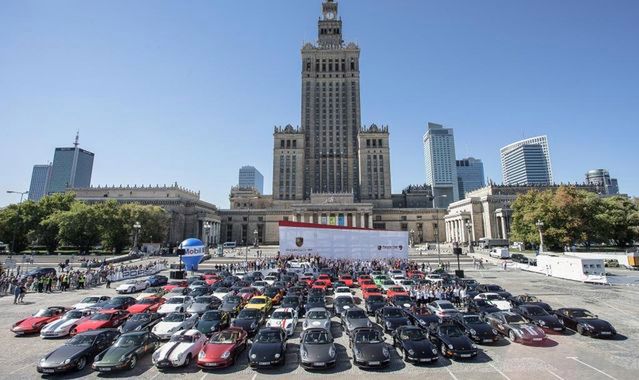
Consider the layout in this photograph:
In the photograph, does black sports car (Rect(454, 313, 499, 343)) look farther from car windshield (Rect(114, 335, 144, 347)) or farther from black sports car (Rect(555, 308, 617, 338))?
car windshield (Rect(114, 335, 144, 347))

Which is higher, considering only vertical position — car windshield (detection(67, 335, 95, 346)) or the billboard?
the billboard

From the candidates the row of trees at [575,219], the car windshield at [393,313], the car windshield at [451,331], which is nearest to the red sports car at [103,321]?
the car windshield at [393,313]

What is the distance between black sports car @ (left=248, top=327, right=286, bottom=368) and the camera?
504 inches

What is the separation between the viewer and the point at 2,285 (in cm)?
3056

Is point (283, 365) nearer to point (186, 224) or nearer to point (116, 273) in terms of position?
point (116, 273)

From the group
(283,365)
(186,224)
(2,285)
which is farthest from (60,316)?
(186,224)

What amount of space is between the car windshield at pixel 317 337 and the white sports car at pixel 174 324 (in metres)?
6.60

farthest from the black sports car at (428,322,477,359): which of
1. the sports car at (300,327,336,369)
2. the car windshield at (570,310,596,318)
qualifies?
the car windshield at (570,310,596,318)

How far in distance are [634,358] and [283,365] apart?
14651 mm

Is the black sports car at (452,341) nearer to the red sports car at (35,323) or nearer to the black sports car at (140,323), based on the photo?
the black sports car at (140,323)

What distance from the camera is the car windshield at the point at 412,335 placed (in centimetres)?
1434

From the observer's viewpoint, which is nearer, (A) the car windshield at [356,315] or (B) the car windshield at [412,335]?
(B) the car windshield at [412,335]

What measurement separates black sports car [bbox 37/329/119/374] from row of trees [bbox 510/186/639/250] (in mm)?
63512

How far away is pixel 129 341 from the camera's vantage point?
13797mm
